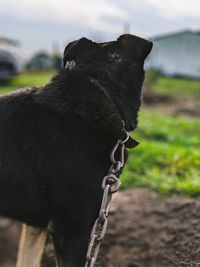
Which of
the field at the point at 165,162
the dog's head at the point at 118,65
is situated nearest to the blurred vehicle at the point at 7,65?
the field at the point at 165,162

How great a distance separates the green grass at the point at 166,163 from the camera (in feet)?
10.3

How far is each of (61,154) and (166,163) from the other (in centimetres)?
216

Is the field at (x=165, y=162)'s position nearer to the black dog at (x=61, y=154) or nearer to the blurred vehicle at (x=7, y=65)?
the black dog at (x=61, y=154)

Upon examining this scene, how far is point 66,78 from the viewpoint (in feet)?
5.93

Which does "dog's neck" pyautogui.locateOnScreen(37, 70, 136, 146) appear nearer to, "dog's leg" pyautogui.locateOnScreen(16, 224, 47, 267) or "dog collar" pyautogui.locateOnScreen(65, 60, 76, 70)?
"dog collar" pyautogui.locateOnScreen(65, 60, 76, 70)

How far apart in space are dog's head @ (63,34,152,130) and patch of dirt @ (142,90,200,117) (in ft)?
16.2

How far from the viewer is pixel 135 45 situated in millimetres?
2021

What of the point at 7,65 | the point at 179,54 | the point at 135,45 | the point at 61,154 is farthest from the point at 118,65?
the point at 179,54

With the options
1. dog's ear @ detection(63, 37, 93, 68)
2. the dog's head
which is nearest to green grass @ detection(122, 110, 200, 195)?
the dog's head

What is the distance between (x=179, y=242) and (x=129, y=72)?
1.36m

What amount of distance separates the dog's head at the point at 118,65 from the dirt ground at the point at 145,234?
1.02 m

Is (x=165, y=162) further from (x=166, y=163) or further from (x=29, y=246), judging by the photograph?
(x=29, y=246)

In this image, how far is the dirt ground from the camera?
2.28 meters

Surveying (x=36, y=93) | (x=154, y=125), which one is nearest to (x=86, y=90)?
(x=36, y=93)
